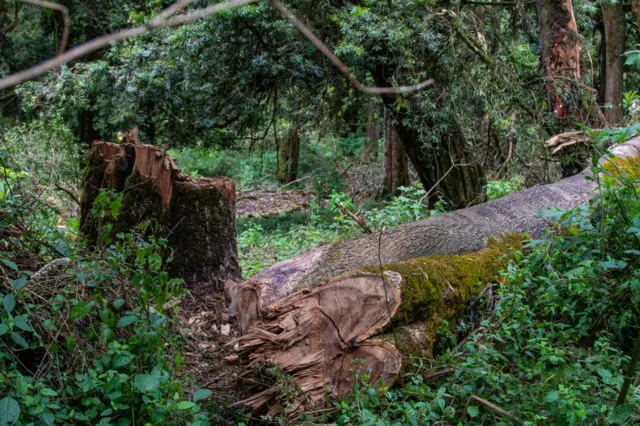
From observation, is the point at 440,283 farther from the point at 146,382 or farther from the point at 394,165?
the point at 394,165

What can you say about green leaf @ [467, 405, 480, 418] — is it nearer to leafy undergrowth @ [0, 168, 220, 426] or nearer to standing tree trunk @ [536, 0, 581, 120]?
leafy undergrowth @ [0, 168, 220, 426]

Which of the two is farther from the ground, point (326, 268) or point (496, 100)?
point (496, 100)

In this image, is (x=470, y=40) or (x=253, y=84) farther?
(x=253, y=84)

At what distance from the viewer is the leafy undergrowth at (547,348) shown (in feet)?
9.87

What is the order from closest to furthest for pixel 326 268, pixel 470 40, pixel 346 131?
1. pixel 326 268
2. pixel 470 40
3. pixel 346 131

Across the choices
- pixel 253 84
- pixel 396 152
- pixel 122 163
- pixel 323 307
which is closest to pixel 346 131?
pixel 396 152

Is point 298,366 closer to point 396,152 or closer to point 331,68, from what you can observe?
point 331,68

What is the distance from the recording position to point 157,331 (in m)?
3.10

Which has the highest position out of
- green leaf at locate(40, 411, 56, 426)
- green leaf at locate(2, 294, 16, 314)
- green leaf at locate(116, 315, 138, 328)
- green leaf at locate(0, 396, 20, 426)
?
green leaf at locate(2, 294, 16, 314)

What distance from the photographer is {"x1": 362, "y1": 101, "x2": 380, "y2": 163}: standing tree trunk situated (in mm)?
14169

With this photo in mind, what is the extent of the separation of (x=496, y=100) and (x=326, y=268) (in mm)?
5129

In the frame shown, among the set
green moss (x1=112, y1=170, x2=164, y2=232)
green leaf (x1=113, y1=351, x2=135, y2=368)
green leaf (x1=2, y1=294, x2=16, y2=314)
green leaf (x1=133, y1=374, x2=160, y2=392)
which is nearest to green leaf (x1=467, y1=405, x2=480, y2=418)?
green leaf (x1=133, y1=374, x2=160, y2=392)

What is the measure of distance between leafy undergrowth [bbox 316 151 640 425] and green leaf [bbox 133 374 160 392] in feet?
2.95

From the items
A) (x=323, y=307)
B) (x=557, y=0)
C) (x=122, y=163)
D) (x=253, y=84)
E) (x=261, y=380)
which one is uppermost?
(x=557, y=0)
